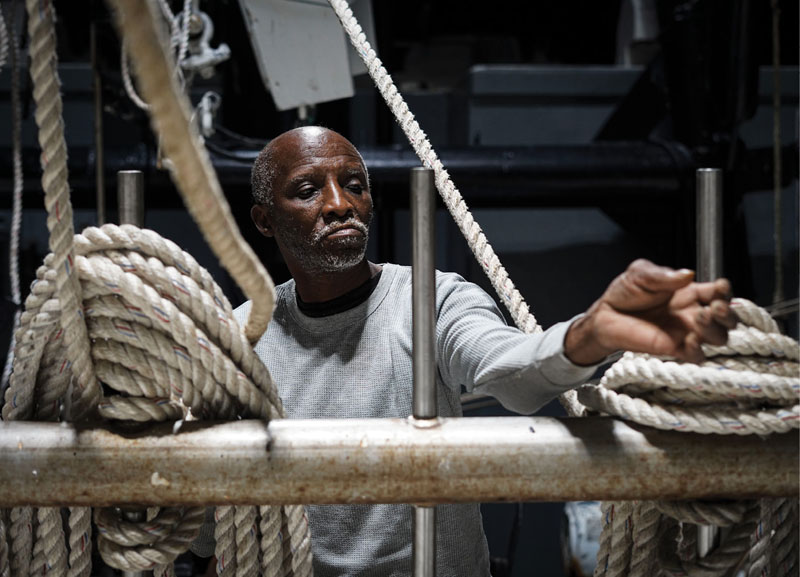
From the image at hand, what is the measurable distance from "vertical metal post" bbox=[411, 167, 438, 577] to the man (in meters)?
0.19

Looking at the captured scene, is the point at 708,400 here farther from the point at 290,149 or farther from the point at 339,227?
the point at 290,149

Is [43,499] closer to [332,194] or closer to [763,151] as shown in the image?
[332,194]

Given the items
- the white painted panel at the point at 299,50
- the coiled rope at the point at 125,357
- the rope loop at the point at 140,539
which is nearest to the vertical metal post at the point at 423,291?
the coiled rope at the point at 125,357

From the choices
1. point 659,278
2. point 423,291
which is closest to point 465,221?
point 423,291

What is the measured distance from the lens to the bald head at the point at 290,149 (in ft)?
3.77

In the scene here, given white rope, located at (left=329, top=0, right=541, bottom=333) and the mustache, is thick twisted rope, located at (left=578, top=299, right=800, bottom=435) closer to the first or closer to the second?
white rope, located at (left=329, top=0, right=541, bottom=333)

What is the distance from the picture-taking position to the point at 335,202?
1.10m

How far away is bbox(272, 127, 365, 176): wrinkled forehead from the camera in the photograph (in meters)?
1.14

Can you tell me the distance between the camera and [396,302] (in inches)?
44.1

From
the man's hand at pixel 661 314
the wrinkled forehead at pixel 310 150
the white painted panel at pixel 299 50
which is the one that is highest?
the white painted panel at pixel 299 50

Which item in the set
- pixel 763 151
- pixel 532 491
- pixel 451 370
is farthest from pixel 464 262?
pixel 532 491

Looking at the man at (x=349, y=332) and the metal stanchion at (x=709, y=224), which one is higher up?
the metal stanchion at (x=709, y=224)

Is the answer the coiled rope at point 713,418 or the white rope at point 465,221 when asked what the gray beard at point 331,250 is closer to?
the white rope at point 465,221

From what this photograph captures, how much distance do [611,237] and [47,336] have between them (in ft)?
9.41
